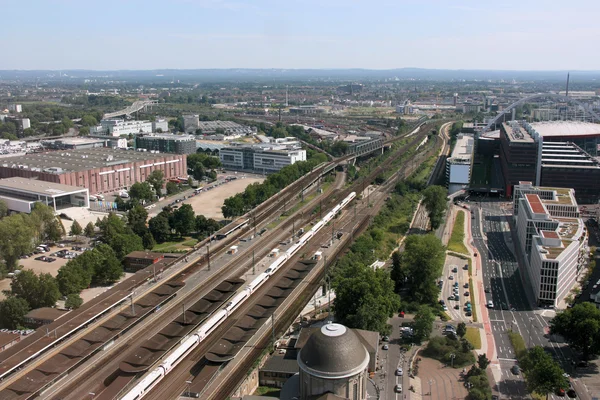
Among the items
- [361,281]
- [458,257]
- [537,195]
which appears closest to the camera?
[361,281]

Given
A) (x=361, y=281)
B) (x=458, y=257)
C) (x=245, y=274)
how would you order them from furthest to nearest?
1. (x=458, y=257)
2. (x=245, y=274)
3. (x=361, y=281)

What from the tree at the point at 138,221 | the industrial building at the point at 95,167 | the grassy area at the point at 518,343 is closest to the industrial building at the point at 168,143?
the industrial building at the point at 95,167

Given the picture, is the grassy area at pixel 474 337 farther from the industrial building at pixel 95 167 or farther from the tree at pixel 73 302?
the industrial building at pixel 95 167

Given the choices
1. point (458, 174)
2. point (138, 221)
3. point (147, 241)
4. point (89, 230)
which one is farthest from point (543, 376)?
point (458, 174)

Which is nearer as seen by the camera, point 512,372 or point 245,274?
point 512,372

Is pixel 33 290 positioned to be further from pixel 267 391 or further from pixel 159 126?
pixel 159 126

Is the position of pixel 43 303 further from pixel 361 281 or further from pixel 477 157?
pixel 477 157

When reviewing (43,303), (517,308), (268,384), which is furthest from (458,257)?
(43,303)
